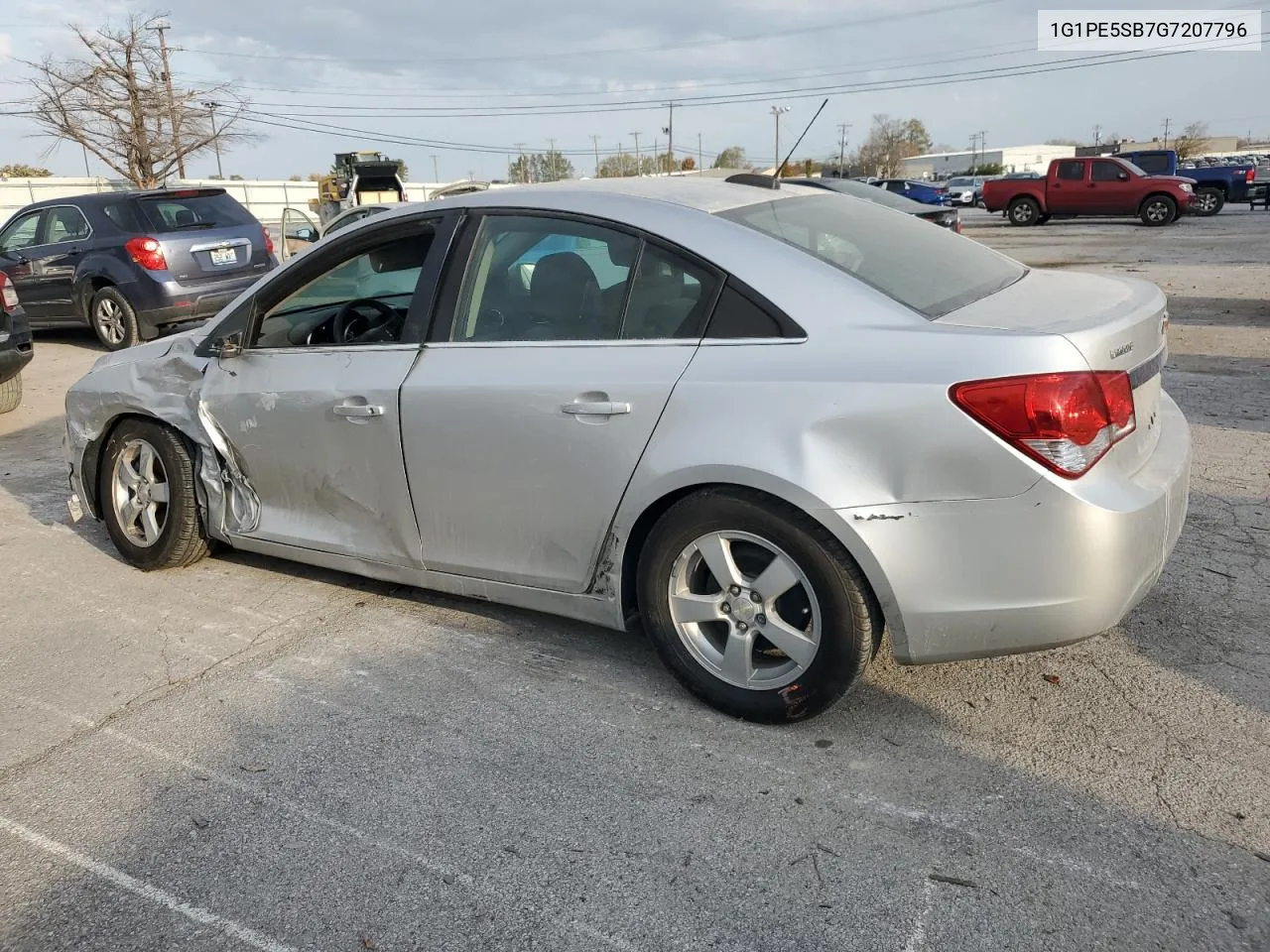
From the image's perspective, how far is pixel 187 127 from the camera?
1524 inches

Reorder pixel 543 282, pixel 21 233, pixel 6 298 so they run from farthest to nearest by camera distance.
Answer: pixel 21 233 → pixel 6 298 → pixel 543 282

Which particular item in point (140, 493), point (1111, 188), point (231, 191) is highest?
point (231, 191)

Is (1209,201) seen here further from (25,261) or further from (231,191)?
(231,191)

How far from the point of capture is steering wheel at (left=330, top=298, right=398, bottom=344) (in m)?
3.97

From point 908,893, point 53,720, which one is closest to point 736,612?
point 908,893

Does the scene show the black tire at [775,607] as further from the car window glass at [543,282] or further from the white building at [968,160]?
the white building at [968,160]

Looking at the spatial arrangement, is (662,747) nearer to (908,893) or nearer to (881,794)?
(881,794)

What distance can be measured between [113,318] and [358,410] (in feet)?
27.8

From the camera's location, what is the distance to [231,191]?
41344mm

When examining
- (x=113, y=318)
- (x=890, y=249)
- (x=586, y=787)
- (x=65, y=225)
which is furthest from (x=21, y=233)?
(x=586, y=787)

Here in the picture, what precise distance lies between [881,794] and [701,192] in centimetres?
204

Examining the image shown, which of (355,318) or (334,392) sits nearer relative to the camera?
(334,392)

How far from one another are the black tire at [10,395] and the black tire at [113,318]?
7.05 ft

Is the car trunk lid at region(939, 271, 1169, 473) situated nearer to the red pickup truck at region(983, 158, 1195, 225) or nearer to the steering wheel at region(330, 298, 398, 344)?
the steering wheel at region(330, 298, 398, 344)
